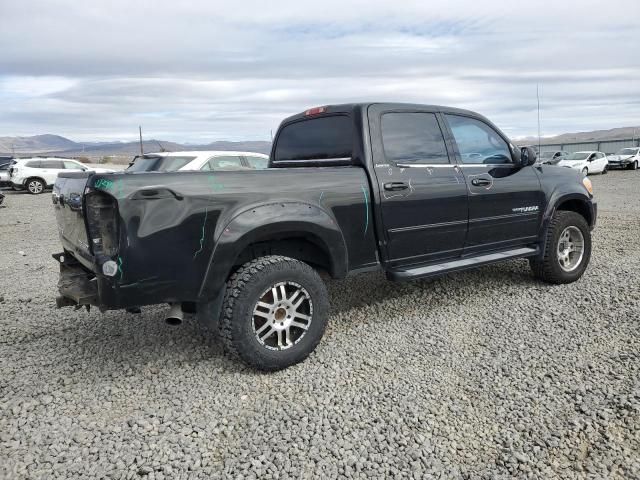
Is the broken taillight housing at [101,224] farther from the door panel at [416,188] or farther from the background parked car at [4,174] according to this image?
the background parked car at [4,174]

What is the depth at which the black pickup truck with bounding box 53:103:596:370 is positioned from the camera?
10.4 feet

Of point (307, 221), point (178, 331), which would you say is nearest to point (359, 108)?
point (307, 221)

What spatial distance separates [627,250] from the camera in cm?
713

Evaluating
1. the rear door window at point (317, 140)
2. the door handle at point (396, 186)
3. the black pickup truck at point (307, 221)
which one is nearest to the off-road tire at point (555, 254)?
the black pickup truck at point (307, 221)

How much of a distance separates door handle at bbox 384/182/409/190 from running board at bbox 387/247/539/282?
2.21 ft

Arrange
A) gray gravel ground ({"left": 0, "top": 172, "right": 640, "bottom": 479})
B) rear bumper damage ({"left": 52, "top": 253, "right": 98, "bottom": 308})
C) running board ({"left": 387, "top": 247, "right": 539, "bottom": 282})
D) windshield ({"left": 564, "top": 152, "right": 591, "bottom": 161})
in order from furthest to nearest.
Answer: windshield ({"left": 564, "top": 152, "right": 591, "bottom": 161}) → running board ({"left": 387, "top": 247, "right": 539, "bottom": 282}) → rear bumper damage ({"left": 52, "top": 253, "right": 98, "bottom": 308}) → gray gravel ground ({"left": 0, "top": 172, "right": 640, "bottom": 479})

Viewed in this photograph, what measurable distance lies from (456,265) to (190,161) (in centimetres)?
683

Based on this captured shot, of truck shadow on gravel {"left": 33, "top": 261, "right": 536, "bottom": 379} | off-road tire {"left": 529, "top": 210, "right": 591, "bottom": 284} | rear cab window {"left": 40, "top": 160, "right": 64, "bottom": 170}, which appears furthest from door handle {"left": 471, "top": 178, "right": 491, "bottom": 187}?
rear cab window {"left": 40, "top": 160, "right": 64, "bottom": 170}

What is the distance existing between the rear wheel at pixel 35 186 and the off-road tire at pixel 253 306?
20.1 metres

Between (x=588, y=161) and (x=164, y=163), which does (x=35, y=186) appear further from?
(x=588, y=161)

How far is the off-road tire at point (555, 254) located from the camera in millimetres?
5309

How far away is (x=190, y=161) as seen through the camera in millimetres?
10016

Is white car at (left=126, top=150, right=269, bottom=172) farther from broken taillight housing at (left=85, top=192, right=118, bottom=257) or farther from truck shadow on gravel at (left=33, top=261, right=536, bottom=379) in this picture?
broken taillight housing at (left=85, top=192, right=118, bottom=257)

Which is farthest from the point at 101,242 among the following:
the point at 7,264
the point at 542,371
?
the point at 7,264
